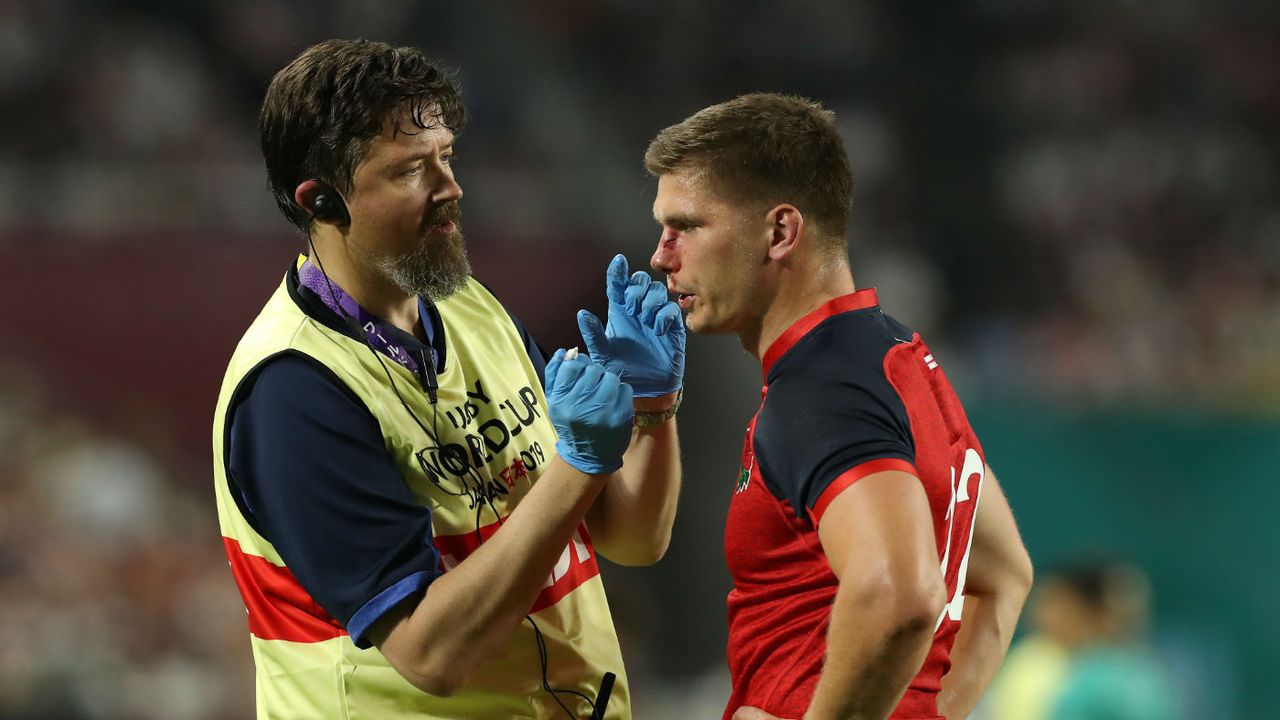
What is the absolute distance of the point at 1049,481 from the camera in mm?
8062

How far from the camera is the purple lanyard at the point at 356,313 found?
2.69 metres

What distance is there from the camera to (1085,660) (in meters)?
5.82

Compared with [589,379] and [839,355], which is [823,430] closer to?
[839,355]

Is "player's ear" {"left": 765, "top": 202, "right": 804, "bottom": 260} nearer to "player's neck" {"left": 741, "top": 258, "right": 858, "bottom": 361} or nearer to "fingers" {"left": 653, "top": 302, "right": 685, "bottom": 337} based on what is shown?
"player's neck" {"left": 741, "top": 258, "right": 858, "bottom": 361}

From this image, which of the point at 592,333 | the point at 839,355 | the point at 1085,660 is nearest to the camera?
the point at 839,355

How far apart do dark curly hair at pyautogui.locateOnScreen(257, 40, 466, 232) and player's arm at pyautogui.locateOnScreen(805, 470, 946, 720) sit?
43.3 inches

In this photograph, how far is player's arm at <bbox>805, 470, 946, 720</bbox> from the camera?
83.6 inches

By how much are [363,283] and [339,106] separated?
336mm

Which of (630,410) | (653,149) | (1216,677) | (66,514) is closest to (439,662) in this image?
(630,410)

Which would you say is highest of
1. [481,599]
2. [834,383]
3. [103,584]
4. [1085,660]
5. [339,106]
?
[339,106]

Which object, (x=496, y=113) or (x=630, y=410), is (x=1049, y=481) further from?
(x=630, y=410)

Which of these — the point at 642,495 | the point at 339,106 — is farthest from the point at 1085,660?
the point at 339,106

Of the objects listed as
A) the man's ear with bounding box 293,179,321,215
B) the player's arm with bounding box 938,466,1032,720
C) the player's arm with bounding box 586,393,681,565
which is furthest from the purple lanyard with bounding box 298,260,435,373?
the player's arm with bounding box 938,466,1032,720

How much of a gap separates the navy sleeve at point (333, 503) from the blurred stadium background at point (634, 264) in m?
3.65
